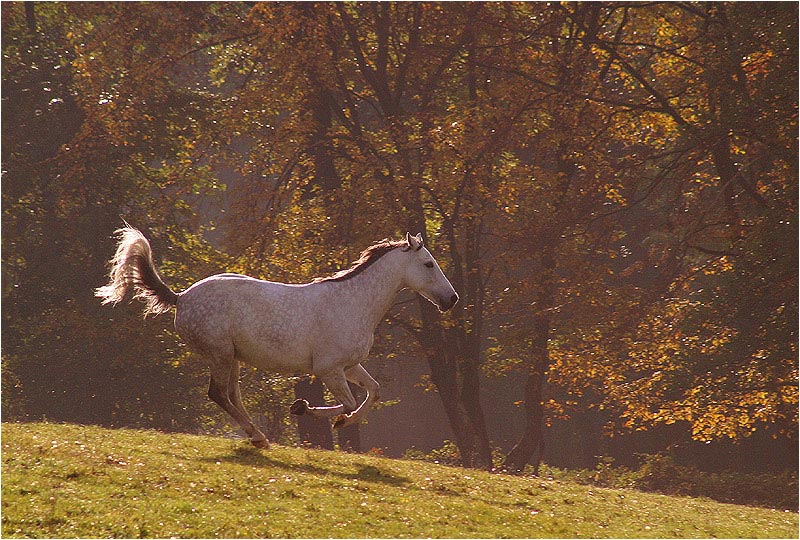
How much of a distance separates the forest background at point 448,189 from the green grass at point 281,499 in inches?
329

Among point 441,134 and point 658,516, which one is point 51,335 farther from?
point 658,516

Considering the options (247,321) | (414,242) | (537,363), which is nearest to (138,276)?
(247,321)

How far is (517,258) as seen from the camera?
26.8 m

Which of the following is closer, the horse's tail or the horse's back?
the horse's back

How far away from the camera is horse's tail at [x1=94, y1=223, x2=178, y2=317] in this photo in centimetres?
1414

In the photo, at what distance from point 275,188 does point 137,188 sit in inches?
262

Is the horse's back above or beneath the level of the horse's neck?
beneath

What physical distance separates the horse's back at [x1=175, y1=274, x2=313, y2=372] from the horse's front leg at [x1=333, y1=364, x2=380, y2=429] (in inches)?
33.2

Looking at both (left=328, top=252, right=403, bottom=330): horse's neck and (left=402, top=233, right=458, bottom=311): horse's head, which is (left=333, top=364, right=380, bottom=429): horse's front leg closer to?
(left=328, top=252, right=403, bottom=330): horse's neck

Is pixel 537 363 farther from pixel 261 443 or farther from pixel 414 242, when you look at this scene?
pixel 261 443

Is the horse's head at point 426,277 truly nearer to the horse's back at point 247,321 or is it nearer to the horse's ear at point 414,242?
the horse's ear at point 414,242

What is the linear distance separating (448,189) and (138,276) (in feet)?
41.4

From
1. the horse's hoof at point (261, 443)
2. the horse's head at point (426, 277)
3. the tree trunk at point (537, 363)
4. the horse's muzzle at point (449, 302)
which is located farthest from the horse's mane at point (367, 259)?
the tree trunk at point (537, 363)

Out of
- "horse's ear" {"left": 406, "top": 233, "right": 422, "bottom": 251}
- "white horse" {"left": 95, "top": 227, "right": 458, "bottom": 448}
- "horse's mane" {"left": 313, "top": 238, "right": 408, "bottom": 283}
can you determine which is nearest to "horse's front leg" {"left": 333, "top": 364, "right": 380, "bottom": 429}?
"white horse" {"left": 95, "top": 227, "right": 458, "bottom": 448}
